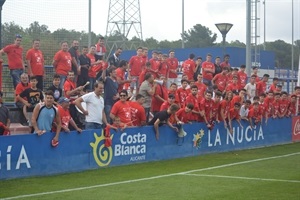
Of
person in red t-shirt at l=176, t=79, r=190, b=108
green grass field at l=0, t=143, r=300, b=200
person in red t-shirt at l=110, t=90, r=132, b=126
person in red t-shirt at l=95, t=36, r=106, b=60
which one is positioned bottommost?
green grass field at l=0, t=143, r=300, b=200

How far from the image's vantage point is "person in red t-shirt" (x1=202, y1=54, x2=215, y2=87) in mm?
25266

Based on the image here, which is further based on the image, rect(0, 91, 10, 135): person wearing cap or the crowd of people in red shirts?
the crowd of people in red shirts

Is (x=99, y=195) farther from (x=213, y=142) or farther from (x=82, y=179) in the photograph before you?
(x=213, y=142)

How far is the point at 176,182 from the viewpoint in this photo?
14258 mm

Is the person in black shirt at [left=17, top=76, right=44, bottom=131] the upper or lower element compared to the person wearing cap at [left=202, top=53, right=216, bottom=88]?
lower

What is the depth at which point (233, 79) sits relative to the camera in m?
25.0

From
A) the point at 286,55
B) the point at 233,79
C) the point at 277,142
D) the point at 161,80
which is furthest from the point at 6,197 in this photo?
the point at 286,55

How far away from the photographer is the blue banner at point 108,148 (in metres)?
14.3

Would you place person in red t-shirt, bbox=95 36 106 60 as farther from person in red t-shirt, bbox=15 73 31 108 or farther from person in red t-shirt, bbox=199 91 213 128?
person in red t-shirt, bbox=15 73 31 108

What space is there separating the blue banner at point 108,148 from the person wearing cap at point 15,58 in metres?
3.41

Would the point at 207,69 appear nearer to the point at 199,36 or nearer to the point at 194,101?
the point at 194,101

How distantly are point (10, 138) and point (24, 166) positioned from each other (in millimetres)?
838

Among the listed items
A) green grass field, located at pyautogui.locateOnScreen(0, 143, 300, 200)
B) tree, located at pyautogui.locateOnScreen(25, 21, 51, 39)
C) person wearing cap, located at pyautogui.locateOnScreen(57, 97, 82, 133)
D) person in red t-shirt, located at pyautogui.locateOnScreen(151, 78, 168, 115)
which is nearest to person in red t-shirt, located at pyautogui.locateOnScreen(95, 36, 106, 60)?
tree, located at pyautogui.locateOnScreen(25, 21, 51, 39)

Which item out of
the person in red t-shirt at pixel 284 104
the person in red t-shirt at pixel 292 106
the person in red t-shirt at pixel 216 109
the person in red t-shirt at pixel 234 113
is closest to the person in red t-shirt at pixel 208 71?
the person in red t-shirt at pixel 234 113
